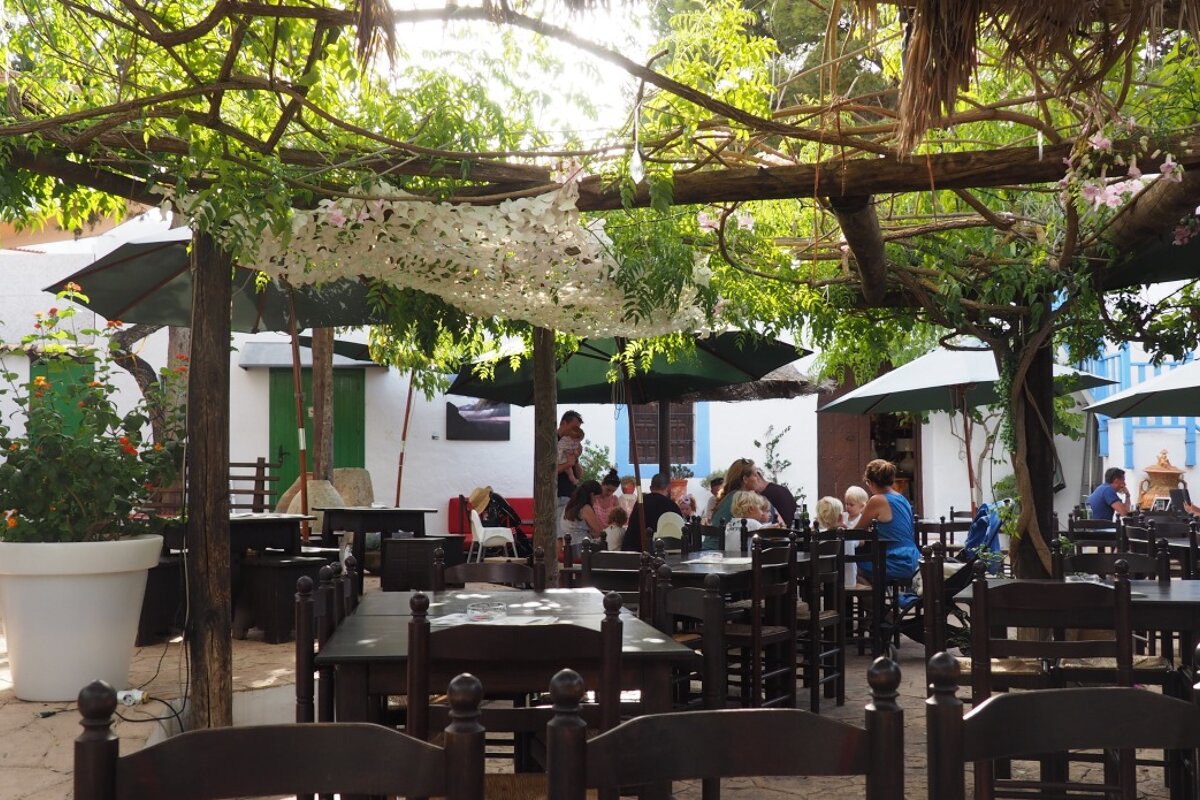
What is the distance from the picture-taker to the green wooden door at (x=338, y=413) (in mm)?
15094

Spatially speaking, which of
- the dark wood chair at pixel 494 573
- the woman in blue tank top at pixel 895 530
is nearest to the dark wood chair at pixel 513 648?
the dark wood chair at pixel 494 573

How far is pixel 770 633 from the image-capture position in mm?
6203

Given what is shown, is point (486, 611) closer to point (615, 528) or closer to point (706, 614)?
point (706, 614)

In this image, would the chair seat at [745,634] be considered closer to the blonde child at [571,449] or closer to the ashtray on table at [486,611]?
the ashtray on table at [486,611]

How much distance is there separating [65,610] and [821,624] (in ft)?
12.3

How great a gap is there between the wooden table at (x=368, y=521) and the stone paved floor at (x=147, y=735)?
2619 mm

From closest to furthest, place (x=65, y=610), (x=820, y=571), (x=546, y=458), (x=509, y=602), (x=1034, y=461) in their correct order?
1. (x=509, y=602)
2. (x=65, y=610)
3. (x=820, y=571)
4. (x=1034, y=461)
5. (x=546, y=458)

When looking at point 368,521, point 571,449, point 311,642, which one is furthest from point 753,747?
point 571,449

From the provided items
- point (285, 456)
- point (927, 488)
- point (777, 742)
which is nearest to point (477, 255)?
point (777, 742)

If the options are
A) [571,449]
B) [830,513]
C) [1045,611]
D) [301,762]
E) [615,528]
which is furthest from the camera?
[571,449]

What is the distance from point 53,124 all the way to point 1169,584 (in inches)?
181

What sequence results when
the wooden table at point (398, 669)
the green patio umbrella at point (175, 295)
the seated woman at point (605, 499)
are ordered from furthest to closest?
the seated woman at point (605, 499) → the green patio umbrella at point (175, 295) → the wooden table at point (398, 669)

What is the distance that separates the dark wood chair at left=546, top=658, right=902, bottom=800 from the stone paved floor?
3.13 meters

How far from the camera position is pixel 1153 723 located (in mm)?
1993
